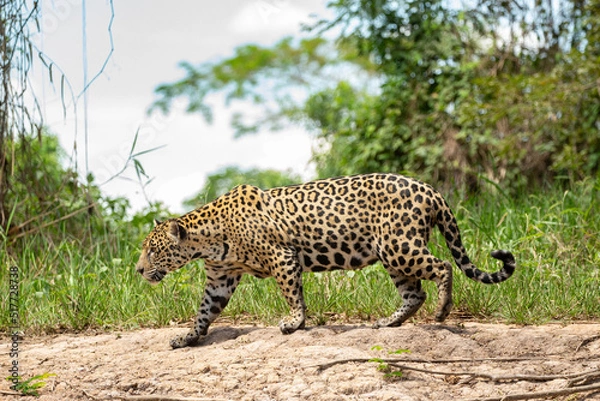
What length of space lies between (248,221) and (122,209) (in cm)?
421

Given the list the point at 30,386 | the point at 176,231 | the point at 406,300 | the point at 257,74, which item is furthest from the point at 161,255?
the point at 257,74

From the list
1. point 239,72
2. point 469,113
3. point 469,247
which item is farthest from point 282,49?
point 469,247

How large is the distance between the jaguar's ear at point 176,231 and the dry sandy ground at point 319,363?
73 cm

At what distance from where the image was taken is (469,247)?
7152 millimetres

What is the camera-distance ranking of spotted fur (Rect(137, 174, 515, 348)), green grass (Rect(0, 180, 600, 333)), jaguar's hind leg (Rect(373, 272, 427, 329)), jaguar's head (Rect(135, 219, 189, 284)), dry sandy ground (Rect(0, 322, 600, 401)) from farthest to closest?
green grass (Rect(0, 180, 600, 333)) < jaguar's head (Rect(135, 219, 189, 284)) < jaguar's hind leg (Rect(373, 272, 427, 329)) < spotted fur (Rect(137, 174, 515, 348)) < dry sandy ground (Rect(0, 322, 600, 401))

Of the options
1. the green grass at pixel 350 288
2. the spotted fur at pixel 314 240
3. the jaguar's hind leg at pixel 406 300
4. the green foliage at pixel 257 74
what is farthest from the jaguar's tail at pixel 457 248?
the green foliage at pixel 257 74

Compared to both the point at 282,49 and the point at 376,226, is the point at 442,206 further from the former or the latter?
the point at 282,49

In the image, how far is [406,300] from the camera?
5.55 metres

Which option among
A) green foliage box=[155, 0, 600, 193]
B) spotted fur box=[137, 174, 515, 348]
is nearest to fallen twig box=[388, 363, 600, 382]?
spotted fur box=[137, 174, 515, 348]

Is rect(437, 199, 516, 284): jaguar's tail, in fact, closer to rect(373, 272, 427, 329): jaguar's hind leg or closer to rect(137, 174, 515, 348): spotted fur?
rect(137, 174, 515, 348): spotted fur

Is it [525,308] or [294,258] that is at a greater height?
[294,258]

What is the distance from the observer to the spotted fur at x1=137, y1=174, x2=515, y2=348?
209 inches

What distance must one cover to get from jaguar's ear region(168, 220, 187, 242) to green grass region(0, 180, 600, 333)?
945 mm

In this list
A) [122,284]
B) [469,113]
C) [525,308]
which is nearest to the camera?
[525,308]
